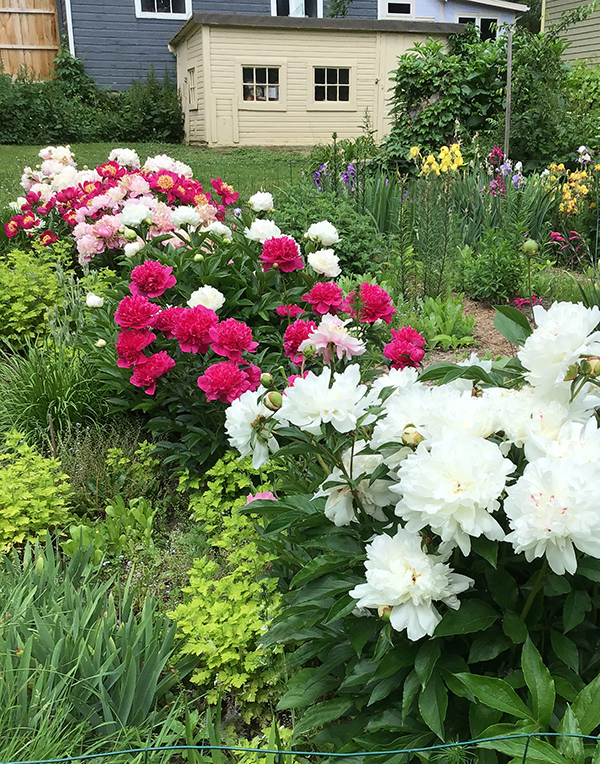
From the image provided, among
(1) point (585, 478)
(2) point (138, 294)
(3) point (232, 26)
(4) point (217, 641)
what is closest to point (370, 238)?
(2) point (138, 294)

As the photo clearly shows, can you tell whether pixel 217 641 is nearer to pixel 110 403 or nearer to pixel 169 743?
pixel 169 743

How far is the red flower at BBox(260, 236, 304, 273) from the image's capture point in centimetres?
274

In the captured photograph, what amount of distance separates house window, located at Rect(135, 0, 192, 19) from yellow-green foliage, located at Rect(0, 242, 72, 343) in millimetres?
14119

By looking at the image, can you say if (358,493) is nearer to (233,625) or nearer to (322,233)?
(233,625)

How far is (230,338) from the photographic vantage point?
7.88 feet

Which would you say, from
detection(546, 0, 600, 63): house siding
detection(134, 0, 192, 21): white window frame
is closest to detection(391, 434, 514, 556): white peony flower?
detection(546, 0, 600, 63): house siding

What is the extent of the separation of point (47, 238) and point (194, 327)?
113 inches

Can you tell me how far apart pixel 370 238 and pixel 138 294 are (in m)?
2.40

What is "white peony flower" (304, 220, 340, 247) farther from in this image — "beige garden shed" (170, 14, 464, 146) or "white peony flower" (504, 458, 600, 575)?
"beige garden shed" (170, 14, 464, 146)

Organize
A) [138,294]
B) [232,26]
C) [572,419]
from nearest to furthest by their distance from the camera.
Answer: [572,419] → [138,294] → [232,26]

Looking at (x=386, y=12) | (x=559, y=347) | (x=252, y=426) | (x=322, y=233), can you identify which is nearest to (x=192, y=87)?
(x=386, y=12)

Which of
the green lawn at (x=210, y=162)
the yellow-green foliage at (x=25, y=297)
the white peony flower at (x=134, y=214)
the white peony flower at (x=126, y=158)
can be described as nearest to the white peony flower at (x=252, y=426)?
the white peony flower at (x=134, y=214)

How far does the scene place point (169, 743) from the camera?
160cm

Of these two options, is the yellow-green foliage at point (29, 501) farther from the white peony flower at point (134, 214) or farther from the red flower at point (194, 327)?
the white peony flower at point (134, 214)
